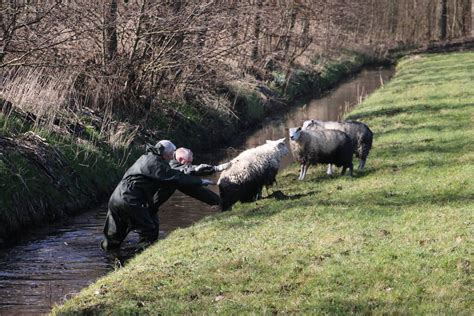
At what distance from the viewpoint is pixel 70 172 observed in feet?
57.4

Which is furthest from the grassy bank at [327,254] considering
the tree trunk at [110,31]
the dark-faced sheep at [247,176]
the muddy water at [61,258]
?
the tree trunk at [110,31]

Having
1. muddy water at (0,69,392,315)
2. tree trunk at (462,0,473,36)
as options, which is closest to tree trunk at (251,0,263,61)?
muddy water at (0,69,392,315)

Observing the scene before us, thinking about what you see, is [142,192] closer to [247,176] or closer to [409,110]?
[247,176]

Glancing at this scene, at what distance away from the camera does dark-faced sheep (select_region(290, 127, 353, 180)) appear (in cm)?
1588

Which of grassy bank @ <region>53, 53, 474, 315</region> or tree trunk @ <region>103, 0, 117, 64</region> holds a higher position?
tree trunk @ <region>103, 0, 117, 64</region>

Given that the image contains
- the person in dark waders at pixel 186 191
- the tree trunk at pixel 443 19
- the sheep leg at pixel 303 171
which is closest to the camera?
the person in dark waders at pixel 186 191

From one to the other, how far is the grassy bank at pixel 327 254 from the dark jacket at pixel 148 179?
2.90ft

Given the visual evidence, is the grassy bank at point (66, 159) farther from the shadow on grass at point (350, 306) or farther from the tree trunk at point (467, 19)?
the tree trunk at point (467, 19)

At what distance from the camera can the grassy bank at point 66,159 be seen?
15391mm

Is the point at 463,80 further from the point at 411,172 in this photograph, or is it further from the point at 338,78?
the point at 411,172

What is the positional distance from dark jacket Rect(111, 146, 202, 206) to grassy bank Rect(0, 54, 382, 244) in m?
2.75

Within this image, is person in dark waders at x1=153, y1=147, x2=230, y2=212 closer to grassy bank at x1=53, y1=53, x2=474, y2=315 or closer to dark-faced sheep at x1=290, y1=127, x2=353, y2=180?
grassy bank at x1=53, y1=53, x2=474, y2=315

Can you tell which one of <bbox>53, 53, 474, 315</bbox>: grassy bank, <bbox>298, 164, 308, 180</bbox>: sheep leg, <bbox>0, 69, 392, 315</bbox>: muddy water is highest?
<bbox>53, 53, 474, 315</bbox>: grassy bank

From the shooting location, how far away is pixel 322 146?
15891 mm
